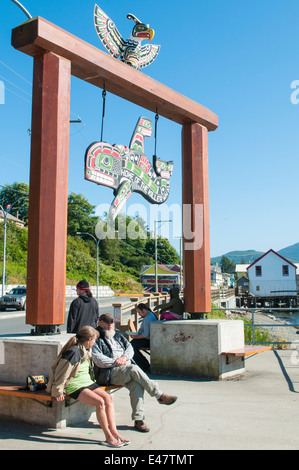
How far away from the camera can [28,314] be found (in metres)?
5.84

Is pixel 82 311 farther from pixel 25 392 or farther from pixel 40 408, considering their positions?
pixel 25 392

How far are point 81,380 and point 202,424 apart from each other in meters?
1.45

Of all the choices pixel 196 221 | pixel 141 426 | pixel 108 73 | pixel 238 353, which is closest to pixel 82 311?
pixel 141 426

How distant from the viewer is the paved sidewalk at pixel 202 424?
4422mm

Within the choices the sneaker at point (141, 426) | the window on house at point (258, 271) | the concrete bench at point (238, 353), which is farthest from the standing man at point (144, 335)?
the window on house at point (258, 271)

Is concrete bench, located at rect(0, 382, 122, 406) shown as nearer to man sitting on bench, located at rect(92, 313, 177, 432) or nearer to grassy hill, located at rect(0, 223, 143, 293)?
man sitting on bench, located at rect(92, 313, 177, 432)

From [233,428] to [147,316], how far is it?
3613mm

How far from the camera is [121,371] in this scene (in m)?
5.19

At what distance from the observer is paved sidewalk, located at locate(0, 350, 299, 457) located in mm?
4422

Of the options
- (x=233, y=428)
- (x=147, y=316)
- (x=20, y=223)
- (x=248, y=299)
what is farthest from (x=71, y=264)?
(x=233, y=428)

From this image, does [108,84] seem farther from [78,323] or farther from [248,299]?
[248,299]

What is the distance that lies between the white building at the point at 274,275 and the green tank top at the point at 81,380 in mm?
68474

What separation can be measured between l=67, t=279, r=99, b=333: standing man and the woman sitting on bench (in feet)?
5.35

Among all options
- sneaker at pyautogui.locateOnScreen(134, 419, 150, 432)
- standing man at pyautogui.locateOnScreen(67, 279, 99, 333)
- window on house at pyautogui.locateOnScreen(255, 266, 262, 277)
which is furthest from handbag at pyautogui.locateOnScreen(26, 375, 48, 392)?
window on house at pyautogui.locateOnScreen(255, 266, 262, 277)
